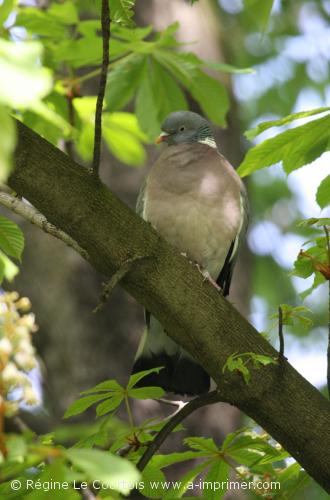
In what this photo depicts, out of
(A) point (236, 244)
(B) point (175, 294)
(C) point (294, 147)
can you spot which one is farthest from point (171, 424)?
(A) point (236, 244)

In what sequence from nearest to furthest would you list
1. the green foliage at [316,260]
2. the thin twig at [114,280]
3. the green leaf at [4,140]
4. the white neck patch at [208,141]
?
the green leaf at [4,140] → the thin twig at [114,280] → the green foliage at [316,260] → the white neck patch at [208,141]

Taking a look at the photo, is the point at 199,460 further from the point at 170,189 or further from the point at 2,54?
the point at 2,54

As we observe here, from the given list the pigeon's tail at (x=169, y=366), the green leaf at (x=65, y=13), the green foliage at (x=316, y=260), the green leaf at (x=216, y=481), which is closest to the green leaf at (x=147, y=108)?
the green leaf at (x=65, y=13)

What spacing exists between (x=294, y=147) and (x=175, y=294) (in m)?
0.59

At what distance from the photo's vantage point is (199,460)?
12.4 feet

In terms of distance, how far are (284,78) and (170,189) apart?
3.15m

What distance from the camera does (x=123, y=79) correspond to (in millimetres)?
3156

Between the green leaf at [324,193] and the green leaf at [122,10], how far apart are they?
0.75m

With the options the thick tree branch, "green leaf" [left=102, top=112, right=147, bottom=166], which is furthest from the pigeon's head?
the thick tree branch

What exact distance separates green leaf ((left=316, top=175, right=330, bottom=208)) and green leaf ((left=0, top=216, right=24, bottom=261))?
0.89 meters

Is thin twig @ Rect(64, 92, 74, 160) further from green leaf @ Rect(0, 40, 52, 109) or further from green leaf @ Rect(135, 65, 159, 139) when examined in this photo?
green leaf @ Rect(0, 40, 52, 109)

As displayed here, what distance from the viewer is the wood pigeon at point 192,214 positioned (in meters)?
3.24

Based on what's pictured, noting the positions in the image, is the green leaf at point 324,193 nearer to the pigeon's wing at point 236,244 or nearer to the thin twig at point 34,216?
the thin twig at point 34,216

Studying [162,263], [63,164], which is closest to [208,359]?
[162,263]
